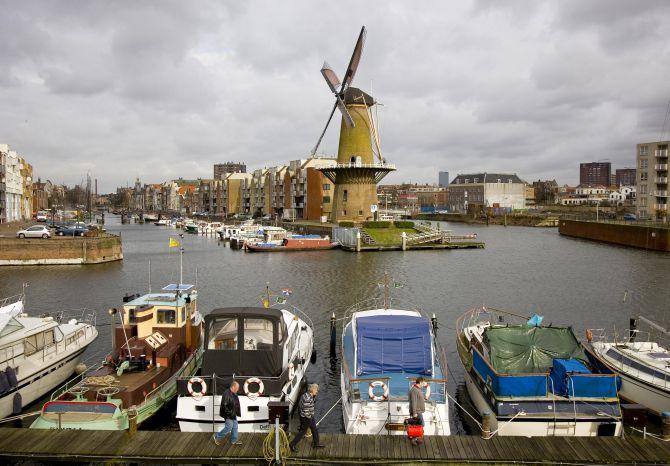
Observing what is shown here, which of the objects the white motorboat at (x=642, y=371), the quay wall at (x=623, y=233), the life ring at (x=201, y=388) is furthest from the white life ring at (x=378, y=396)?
the quay wall at (x=623, y=233)

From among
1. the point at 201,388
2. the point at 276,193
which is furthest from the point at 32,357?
the point at 276,193

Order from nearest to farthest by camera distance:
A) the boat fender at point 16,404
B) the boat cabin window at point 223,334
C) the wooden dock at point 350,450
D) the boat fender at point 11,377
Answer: the wooden dock at point 350,450
the boat cabin window at point 223,334
the boat fender at point 16,404
the boat fender at point 11,377

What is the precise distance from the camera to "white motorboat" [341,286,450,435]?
49.9 feet

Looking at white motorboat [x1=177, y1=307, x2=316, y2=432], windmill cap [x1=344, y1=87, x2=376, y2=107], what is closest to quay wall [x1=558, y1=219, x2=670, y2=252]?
windmill cap [x1=344, y1=87, x2=376, y2=107]

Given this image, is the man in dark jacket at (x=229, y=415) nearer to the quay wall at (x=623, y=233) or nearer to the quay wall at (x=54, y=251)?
the quay wall at (x=54, y=251)

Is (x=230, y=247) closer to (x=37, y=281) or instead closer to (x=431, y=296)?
(x=37, y=281)

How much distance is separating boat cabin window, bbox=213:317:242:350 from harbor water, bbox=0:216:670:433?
3.70 meters

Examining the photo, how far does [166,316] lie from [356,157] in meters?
67.9

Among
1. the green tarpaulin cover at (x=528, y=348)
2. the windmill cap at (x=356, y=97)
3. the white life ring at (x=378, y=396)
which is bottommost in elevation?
the white life ring at (x=378, y=396)

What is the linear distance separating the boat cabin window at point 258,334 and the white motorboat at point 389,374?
2966 mm

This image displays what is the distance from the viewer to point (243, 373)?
16594 mm

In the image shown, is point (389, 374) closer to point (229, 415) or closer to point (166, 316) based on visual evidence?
point (229, 415)

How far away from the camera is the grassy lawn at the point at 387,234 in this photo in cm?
7575

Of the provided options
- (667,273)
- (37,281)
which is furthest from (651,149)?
(37,281)
